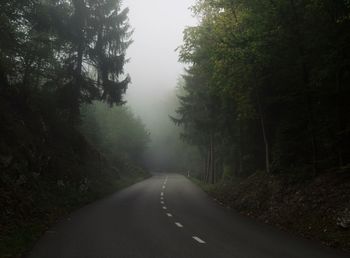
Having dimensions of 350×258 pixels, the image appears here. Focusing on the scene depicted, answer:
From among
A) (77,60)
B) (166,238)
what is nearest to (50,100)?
(77,60)

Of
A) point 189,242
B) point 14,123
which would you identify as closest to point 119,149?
point 14,123

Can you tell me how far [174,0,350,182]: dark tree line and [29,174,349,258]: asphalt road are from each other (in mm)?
5399

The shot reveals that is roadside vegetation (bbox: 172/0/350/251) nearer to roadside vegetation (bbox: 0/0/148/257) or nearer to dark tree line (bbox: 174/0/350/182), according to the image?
dark tree line (bbox: 174/0/350/182)

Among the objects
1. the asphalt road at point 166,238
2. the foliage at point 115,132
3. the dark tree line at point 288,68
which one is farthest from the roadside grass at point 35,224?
the foliage at point 115,132

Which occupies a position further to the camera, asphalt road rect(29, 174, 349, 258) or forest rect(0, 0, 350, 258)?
forest rect(0, 0, 350, 258)

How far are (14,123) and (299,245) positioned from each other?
15018mm

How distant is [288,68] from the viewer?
A: 822 inches

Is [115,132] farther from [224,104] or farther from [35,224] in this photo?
[35,224]

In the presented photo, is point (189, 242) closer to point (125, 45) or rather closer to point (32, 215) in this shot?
point (32, 215)

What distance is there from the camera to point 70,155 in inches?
1089

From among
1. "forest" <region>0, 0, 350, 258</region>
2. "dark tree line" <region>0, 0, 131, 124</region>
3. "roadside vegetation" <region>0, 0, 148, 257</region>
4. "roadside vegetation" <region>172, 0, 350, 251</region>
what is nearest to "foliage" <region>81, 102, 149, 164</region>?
"roadside vegetation" <region>0, 0, 148, 257</region>

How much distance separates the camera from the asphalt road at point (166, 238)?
10.2 metres

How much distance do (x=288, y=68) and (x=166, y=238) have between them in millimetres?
11814

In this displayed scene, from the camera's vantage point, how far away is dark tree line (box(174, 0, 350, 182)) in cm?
1777
